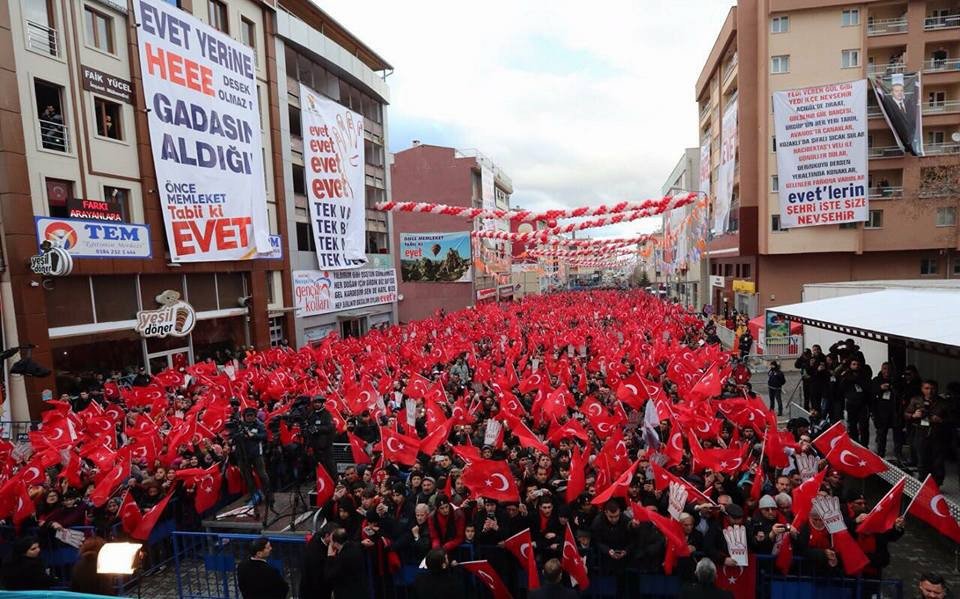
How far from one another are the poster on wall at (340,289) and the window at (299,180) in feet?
14.1

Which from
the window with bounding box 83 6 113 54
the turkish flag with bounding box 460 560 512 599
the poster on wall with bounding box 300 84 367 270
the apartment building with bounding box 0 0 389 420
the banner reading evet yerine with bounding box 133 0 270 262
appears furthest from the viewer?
the poster on wall with bounding box 300 84 367 270

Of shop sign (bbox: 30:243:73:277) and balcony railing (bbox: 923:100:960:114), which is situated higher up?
balcony railing (bbox: 923:100:960:114)

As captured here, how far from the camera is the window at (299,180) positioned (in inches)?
1151

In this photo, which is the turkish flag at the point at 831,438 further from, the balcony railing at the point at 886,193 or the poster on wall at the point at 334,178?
the balcony railing at the point at 886,193

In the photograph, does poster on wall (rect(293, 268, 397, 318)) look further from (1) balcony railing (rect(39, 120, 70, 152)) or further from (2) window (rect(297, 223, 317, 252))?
(1) balcony railing (rect(39, 120, 70, 152))

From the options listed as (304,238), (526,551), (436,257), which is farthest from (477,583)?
(436,257)

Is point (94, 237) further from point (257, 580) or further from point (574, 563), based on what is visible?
point (574, 563)

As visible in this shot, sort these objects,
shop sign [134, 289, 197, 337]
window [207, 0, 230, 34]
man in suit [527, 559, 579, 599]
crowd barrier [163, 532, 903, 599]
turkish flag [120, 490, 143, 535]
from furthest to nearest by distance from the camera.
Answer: window [207, 0, 230, 34] < shop sign [134, 289, 197, 337] < turkish flag [120, 490, 143, 535] < crowd barrier [163, 532, 903, 599] < man in suit [527, 559, 579, 599]

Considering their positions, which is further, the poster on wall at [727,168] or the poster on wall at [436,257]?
the poster on wall at [436,257]

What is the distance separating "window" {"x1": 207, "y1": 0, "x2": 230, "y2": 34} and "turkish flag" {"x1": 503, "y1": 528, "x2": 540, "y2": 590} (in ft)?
79.9

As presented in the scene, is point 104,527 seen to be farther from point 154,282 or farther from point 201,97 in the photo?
point 201,97

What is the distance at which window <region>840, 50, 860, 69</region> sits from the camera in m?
31.9

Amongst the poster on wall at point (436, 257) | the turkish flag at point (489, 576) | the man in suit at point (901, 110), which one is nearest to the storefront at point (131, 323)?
the turkish flag at point (489, 576)

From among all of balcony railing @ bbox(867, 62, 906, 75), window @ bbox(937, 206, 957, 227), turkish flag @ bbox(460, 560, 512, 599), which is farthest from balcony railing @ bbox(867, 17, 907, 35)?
turkish flag @ bbox(460, 560, 512, 599)
